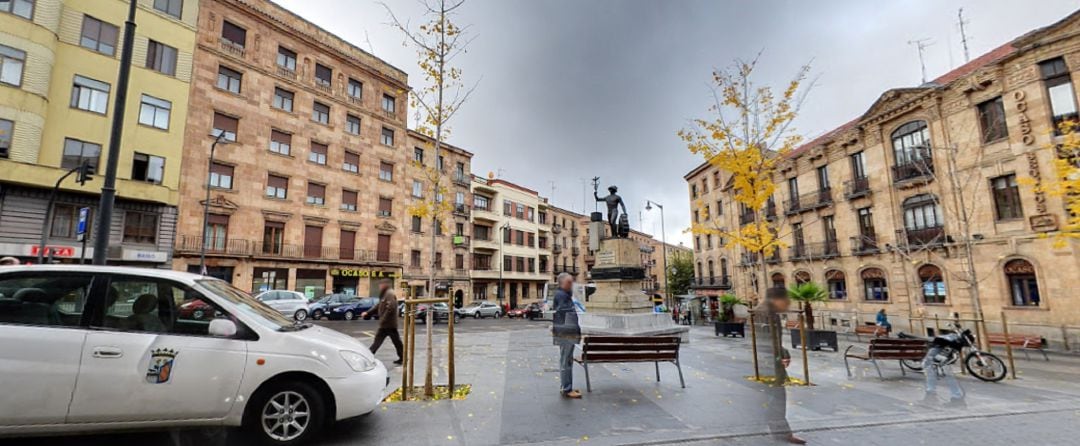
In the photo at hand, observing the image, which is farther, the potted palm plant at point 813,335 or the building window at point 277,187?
the building window at point 277,187

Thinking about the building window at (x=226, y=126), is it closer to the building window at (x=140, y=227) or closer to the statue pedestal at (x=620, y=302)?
the building window at (x=140, y=227)

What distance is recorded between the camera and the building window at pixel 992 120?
1666cm

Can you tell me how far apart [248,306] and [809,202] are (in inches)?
1154

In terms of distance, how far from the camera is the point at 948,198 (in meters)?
18.3

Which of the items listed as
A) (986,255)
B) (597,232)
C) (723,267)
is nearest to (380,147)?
(597,232)

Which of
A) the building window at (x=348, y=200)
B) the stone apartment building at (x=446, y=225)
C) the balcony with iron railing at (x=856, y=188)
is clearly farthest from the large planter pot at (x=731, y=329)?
the building window at (x=348, y=200)

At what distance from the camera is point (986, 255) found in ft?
56.2

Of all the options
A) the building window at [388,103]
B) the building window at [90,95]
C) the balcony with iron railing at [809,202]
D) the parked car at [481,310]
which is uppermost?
the building window at [388,103]

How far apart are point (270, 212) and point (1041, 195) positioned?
122ft

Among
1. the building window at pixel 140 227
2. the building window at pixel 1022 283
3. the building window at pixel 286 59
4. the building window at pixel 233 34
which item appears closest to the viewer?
the building window at pixel 1022 283

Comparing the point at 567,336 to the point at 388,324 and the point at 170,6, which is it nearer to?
the point at 388,324

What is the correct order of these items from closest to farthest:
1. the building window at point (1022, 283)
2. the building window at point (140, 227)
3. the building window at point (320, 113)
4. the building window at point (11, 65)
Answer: the building window at point (1022, 283) → the building window at point (11, 65) → the building window at point (140, 227) → the building window at point (320, 113)

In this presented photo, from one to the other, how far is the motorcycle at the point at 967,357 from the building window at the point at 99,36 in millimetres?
32590

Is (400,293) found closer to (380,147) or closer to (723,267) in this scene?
(380,147)
